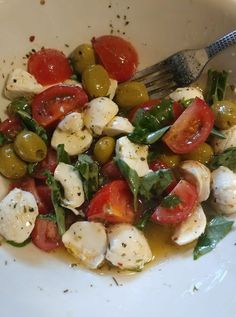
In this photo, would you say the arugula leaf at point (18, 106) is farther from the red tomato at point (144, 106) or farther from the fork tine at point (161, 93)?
the fork tine at point (161, 93)

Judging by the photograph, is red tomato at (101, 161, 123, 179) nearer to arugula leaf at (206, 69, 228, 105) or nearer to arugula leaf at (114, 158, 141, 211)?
arugula leaf at (114, 158, 141, 211)

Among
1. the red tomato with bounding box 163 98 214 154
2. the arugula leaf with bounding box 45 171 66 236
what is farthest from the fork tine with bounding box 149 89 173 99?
the arugula leaf with bounding box 45 171 66 236

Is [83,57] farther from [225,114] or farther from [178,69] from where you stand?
[225,114]

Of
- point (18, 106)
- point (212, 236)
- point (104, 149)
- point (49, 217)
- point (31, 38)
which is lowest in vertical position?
point (212, 236)

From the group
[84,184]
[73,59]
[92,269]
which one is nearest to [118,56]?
[73,59]

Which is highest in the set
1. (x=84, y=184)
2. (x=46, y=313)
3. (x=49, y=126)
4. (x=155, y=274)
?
(x=49, y=126)

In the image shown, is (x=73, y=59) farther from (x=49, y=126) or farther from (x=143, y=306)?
(x=143, y=306)

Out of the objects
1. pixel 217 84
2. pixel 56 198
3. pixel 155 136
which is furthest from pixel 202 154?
pixel 56 198
